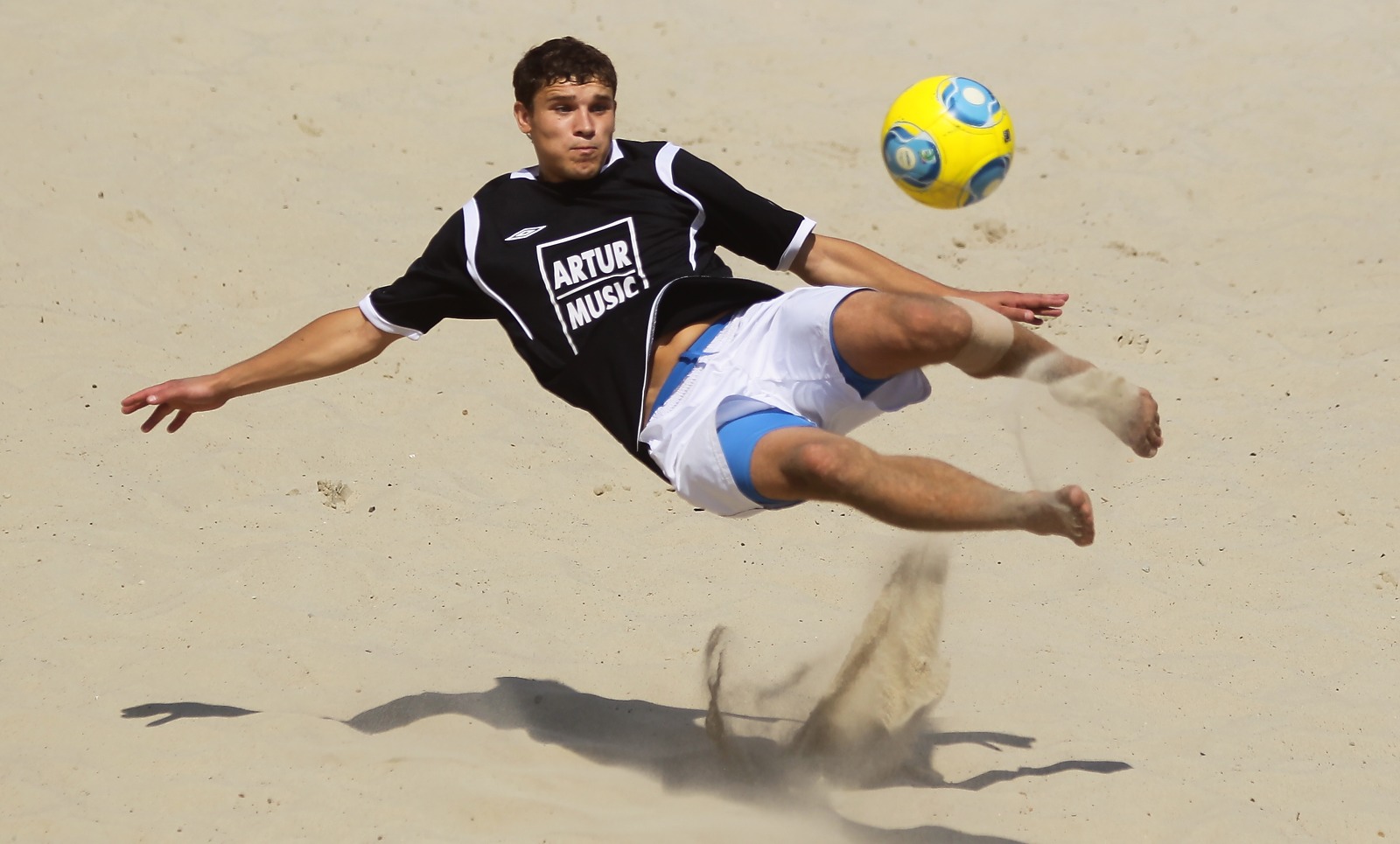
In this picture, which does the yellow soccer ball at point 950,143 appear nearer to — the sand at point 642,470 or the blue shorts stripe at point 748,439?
the sand at point 642,470

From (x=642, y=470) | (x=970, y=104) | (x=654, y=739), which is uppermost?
(x=970, y=104)

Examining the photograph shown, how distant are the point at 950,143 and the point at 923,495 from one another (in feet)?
4.35

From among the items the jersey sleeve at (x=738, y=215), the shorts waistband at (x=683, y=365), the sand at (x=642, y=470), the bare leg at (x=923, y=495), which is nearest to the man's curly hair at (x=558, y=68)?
the jersey sleeve at (x=738, y=215)

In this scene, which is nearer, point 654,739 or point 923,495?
point 923,495

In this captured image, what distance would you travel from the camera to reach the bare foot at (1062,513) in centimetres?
295

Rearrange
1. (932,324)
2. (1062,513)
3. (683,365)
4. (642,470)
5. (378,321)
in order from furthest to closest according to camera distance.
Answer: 1. (642,470)
2. (378,321)
3. (683,365)
4. (932,324)
5. (1062,513)

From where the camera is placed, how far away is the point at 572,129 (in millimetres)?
3740

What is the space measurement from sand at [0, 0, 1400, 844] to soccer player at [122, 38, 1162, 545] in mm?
452

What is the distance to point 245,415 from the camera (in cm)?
550

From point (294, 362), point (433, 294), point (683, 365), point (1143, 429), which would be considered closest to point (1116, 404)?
point (1143, 429)

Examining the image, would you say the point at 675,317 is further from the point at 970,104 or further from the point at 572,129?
the point at 970,104

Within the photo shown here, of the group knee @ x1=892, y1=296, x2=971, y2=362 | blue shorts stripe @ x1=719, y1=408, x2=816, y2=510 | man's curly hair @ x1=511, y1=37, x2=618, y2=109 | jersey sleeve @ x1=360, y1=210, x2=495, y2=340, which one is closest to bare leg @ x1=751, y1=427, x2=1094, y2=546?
blue shorts stripe @ x1=719, y1=408, x2=816, y2=510

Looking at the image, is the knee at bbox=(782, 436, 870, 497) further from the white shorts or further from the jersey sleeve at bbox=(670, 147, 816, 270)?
the jersey sleeve at bbox=(670, 147, 816, 270)

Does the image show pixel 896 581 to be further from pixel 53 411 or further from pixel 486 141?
pixel 486 141
